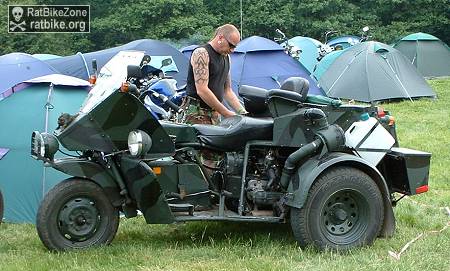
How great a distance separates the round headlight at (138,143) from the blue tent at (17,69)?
4105mm

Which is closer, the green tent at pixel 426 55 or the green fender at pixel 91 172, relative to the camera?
the green fender at pixel 91 172

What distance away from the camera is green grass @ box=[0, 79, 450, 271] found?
443cm

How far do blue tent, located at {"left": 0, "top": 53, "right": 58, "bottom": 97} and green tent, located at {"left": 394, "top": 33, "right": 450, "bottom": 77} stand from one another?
518 inches

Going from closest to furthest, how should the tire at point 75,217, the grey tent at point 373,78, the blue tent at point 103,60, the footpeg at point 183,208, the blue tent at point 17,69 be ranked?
the tire at point 75,217
the footpeg at point 183,208
the blue tent at point 17,69
the blue tent at point 103,60
the grey tent at point 373,78

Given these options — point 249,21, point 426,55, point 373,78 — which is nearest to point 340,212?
point 373,78

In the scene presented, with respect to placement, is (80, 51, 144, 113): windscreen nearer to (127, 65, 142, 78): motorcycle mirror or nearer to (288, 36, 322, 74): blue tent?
(127, 65, 142, 78): motorcycle mirror

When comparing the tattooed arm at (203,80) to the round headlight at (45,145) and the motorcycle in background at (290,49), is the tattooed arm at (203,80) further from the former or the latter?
the motorcycle in background at (290,49)

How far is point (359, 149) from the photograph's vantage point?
198 inches

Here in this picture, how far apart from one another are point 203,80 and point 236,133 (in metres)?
1.04

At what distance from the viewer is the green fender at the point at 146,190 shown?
15.2ft

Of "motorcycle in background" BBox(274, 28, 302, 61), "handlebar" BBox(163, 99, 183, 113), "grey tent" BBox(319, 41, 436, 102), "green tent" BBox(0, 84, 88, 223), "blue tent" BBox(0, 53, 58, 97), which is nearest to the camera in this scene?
"handlebar" BBox(163, 99, 183, 113)

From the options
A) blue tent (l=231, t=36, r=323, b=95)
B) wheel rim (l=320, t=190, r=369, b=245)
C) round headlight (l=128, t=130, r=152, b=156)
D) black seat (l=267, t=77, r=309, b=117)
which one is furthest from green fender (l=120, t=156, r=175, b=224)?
blue tent (l=231, t=36, r=323, b=95)

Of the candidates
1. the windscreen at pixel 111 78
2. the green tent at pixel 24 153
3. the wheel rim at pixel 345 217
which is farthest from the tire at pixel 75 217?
the green tent at pixel 24 153

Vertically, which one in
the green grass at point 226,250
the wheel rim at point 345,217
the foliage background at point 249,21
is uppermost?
the foliage background at point 249,21
